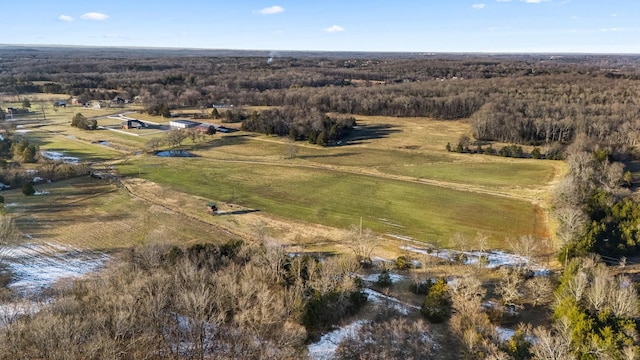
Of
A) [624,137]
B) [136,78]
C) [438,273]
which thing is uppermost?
[136,78]

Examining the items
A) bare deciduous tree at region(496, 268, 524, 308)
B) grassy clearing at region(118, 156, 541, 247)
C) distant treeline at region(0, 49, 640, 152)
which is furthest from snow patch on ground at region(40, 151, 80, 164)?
bare deciduous tree at region(496, 268, 524, 308)

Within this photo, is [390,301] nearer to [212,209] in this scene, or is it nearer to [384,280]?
[384,280]

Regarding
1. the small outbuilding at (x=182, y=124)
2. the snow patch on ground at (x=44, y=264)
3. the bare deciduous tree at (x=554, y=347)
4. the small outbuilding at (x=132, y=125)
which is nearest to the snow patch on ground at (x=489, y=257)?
the bare deciduous tree at (x=554, y=347)

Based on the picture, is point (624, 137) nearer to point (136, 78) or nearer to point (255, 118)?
point (255, 118)

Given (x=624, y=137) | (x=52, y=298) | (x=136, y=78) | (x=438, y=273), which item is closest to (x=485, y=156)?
(x=624, y=137)

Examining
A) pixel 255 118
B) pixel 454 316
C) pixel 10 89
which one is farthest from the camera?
pixel 10 89

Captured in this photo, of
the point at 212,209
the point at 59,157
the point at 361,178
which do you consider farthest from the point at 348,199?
the point at 59,157
